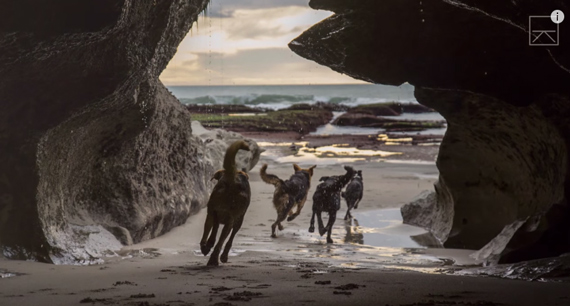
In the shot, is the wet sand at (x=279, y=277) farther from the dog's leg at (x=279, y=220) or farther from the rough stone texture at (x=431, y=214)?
the rough stone texture at (x=431, y=214)

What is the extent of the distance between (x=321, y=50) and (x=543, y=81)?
9.04 feet

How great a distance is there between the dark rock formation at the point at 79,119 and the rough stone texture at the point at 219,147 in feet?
13.4

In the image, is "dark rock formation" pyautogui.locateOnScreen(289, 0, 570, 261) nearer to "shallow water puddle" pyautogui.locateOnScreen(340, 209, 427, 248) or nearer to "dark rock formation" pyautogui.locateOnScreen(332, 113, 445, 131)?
"shallow water puddle" pyautogui.locateOnScreen(340, 209, 427, 248)

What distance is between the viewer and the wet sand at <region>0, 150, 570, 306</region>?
5082 millimetres

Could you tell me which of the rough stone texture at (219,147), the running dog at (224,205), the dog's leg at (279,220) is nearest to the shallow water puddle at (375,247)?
the dog's leg at (279,220)

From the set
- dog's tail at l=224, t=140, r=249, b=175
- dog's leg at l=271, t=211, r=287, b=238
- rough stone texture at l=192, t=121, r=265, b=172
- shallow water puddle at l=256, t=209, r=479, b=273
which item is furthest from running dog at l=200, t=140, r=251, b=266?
rough stone texture at l=192, t=121, r=265, b=172

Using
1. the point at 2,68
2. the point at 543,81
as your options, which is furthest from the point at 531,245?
the point at 2,68

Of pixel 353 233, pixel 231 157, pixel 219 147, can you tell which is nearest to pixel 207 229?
pixel 231 157

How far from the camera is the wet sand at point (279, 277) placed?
5082 mm

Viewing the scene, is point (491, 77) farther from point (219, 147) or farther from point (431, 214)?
point (219, 147)

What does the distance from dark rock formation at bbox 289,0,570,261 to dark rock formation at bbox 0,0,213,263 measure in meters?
2.16

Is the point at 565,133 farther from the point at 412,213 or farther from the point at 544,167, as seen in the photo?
Answer: the point at 412,213

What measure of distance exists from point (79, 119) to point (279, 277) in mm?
3360

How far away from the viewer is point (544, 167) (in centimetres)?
880
